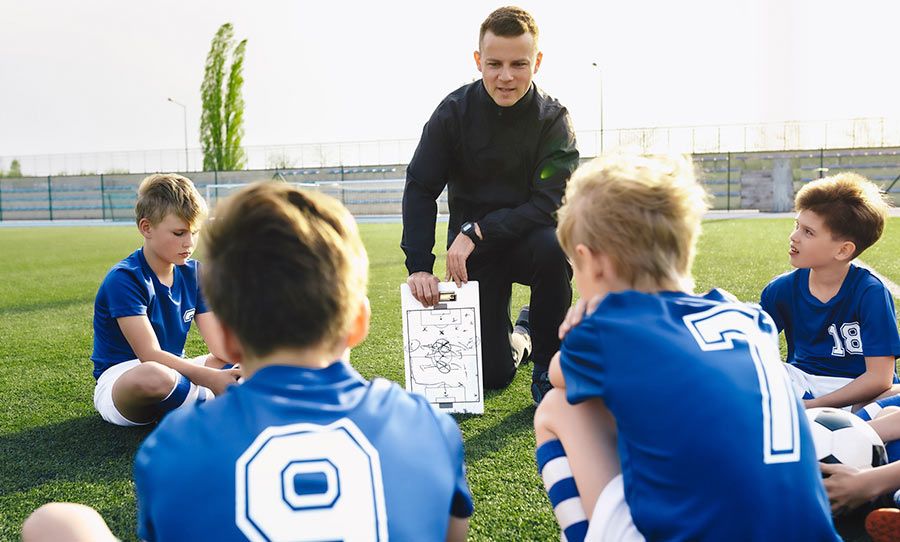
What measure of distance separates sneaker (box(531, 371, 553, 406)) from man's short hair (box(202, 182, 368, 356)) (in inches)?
89.9

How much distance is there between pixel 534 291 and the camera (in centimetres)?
→ 383

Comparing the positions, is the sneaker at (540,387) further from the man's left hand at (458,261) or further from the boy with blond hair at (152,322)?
the boy with blond hair at (152,322)

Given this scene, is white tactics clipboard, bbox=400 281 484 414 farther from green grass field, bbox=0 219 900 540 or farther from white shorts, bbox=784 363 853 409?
white shorts, bbox=784 363 853 409

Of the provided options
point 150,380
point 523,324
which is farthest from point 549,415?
point 523,324

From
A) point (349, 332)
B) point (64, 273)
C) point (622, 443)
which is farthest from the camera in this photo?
point (64, 273)

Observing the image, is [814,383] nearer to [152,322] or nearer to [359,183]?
[152,322]

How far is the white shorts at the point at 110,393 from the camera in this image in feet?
10.3

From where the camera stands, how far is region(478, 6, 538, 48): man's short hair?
3594mm

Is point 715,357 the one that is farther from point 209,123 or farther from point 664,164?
point 209,123

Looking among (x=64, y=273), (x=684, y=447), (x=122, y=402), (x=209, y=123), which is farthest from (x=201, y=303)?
(x=209, y=123)

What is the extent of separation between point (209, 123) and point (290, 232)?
136 ft

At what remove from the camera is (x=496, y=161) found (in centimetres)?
398

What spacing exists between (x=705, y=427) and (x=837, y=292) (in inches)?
69.9

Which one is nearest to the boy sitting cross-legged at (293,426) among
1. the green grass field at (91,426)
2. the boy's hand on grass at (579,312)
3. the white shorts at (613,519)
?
the green grass field at (91,426)
